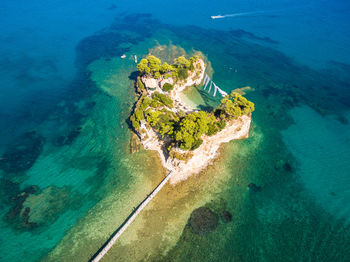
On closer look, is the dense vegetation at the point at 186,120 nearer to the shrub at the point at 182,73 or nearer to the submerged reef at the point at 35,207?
the shrub at the point at 182,73

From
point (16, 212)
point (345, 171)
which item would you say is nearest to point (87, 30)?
point (16, 212)

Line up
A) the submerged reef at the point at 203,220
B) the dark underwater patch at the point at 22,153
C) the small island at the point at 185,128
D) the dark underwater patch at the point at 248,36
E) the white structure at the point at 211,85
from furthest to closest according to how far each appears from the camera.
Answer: the dark underwater patch at the point at 248,36
the white structure at the point at 211,85
the dark underwater patch at the point at 22,153
the small island at the point at 185,128
the submerged reef at the point at 203,220

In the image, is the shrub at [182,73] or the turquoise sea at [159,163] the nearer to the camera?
the turquoise sea at [159,163]

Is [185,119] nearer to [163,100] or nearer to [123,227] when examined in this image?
[163,100]

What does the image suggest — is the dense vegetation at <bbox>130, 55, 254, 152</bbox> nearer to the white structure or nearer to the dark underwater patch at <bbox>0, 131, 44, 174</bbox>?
the white structure

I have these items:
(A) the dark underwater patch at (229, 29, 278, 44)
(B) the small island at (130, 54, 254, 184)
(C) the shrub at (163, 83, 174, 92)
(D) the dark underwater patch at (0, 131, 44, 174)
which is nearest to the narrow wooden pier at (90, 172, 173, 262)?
(B) the small island at (130, 54, 254, 184)

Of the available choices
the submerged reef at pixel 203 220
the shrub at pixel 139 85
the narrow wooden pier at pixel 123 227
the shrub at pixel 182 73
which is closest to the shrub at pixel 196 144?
the narrow wooden pier at pixel 123 227
